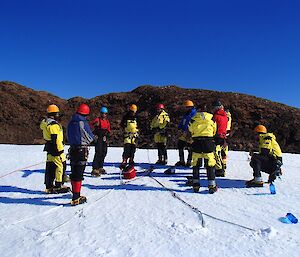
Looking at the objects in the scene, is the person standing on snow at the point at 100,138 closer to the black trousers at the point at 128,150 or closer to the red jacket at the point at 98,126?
the red jacket at the point at 98,126

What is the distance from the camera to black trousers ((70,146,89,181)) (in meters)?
6.73

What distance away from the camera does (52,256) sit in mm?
4375

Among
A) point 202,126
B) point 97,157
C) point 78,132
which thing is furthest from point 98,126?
point 202,126

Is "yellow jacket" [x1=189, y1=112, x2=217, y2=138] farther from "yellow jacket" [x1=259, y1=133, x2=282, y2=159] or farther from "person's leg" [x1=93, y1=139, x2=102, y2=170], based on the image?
"person's leg" [x1=93, y1=139, x2=102, y2=170]

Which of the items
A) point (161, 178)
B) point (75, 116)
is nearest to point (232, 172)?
point (161, 178)

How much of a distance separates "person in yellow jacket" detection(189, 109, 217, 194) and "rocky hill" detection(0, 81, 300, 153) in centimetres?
1982

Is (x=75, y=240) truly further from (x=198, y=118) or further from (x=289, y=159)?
(x=289, y=159)

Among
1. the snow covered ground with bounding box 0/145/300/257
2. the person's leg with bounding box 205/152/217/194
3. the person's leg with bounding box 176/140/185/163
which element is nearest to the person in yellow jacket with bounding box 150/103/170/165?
the person's leg with bounding box 176/140/185/163

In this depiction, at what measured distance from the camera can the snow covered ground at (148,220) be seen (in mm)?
4551

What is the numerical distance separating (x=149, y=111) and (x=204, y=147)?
2919cm

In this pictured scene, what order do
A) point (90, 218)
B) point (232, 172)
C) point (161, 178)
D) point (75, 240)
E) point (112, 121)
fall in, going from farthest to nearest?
point (112, 121), point (232, 172), point (161, 178), point (90, 218), point (75, 240)

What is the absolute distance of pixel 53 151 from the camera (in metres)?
7.66

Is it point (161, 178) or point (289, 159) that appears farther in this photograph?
point (289, 159)

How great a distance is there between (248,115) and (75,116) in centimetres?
2752
